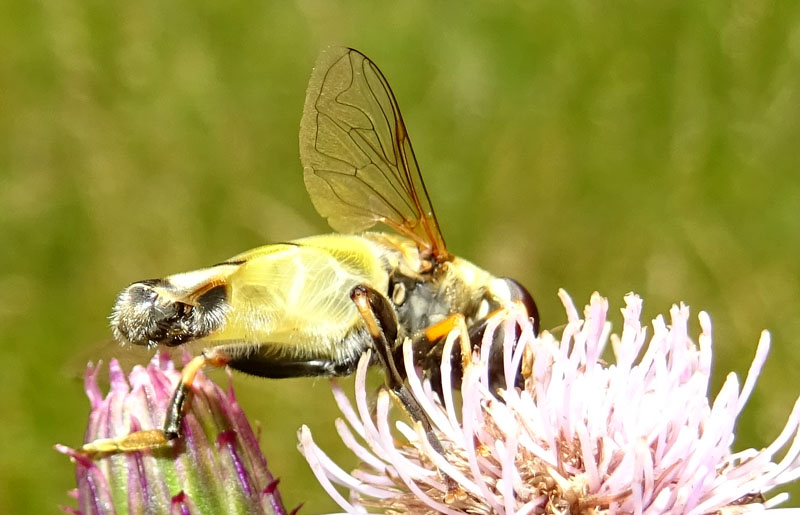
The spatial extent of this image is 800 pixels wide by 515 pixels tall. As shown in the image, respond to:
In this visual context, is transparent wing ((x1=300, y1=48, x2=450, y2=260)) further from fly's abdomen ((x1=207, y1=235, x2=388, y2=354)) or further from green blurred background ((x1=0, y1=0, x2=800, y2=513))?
green blurred background ((x1=0, y1=0, x2=800, y2=513))

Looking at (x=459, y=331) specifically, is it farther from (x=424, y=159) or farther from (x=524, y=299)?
(x=424, y=159)

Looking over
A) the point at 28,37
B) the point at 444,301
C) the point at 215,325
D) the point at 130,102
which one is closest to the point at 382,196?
the point at 444,301

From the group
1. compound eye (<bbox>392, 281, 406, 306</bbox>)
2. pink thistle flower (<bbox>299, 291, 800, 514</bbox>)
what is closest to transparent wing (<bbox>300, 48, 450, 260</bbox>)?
compound eye (<bbox>392, 281, 406, 306</bbox>)

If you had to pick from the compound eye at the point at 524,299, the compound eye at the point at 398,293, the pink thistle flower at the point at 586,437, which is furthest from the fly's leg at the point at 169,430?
the compound eye at the point at 524,299

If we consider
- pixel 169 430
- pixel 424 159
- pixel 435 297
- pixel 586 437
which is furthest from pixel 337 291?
pixel 424 159

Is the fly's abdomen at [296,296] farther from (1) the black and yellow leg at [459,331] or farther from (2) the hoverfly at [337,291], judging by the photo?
(1) the black and yellow leg at [459,331]

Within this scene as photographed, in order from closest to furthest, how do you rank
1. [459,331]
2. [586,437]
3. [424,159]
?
[586,437], [459,331], [424,159]
